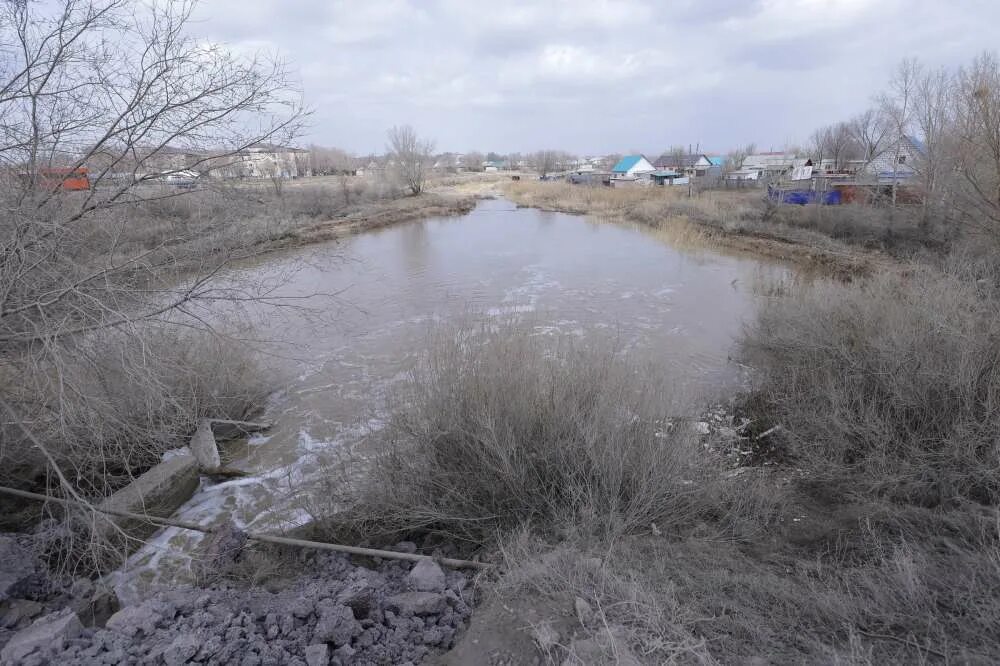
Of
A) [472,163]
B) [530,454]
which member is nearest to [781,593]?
[530,454]

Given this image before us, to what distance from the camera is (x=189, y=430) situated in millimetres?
7770

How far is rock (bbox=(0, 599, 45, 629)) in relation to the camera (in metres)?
4.11

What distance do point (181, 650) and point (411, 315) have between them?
1177 cm

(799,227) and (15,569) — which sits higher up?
(799,227)

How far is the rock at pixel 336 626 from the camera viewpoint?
3.46 meters

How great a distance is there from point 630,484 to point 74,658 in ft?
13.6

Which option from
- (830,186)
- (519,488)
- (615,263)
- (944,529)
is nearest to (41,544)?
(519,488)

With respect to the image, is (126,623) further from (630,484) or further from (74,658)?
(630,484)

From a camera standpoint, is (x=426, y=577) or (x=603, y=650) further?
(x=426, y=577)

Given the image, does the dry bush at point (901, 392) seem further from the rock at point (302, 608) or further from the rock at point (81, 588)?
the rock at point (81, 588)

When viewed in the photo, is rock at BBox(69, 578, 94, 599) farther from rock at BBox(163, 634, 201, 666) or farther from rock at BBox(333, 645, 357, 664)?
rock at BBox(333, 645, 357, 664)

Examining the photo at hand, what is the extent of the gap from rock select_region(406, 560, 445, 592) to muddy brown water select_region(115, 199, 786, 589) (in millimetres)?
1633

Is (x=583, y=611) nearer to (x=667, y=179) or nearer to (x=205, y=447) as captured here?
(x=205, y=447)

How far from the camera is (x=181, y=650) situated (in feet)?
10.8
